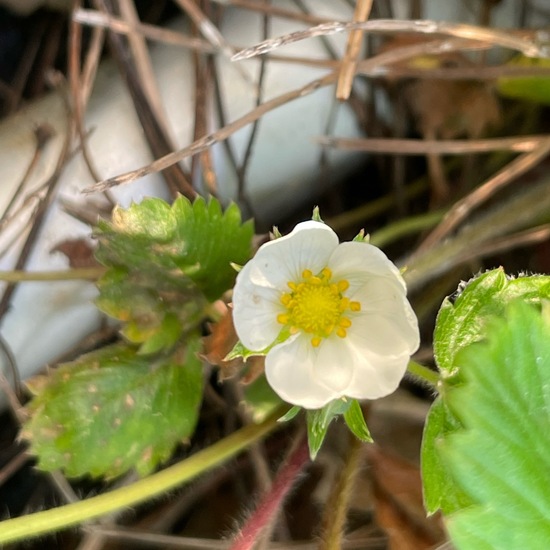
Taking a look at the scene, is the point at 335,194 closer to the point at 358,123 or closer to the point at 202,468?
the point at 358,123

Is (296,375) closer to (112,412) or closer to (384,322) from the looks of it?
(384,322)

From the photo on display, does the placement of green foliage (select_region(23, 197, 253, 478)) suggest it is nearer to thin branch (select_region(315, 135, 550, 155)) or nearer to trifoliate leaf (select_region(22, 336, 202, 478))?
trifoliate leaf (select_region(22, 336, 202, 478))

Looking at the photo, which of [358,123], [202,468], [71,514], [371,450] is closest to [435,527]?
[371,450]

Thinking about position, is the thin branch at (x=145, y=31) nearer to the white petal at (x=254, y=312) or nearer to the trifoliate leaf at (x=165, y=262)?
the trifoliate leaf at (x=165, y=262)

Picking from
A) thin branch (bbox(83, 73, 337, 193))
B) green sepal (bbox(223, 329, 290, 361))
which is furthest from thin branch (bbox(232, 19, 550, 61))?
green sepal (bbox(223, 329, 290, 361))

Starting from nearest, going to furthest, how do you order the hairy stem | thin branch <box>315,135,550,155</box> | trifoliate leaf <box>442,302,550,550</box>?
trifoliate leaf <box>442,302,550,550</box> → the hairy stem → thin branch <box>315,135,550,155</box>

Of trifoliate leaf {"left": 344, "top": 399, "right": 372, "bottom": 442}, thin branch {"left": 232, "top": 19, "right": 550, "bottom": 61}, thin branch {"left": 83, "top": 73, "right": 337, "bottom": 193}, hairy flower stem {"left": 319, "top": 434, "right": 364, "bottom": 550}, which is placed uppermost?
thin branch {"left": 232, "top": 19, "right": 550, "bottom": 61}

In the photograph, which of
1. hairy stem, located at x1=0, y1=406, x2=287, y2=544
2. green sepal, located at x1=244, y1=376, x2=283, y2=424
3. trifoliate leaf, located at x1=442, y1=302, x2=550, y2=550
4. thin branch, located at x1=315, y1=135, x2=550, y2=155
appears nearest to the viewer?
trifoliate leaf, located at x1=442, y1=302, x2=550, y2=550

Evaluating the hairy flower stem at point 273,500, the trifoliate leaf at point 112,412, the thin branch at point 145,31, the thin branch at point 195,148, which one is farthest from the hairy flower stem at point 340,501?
the thin branch at point 145,31
